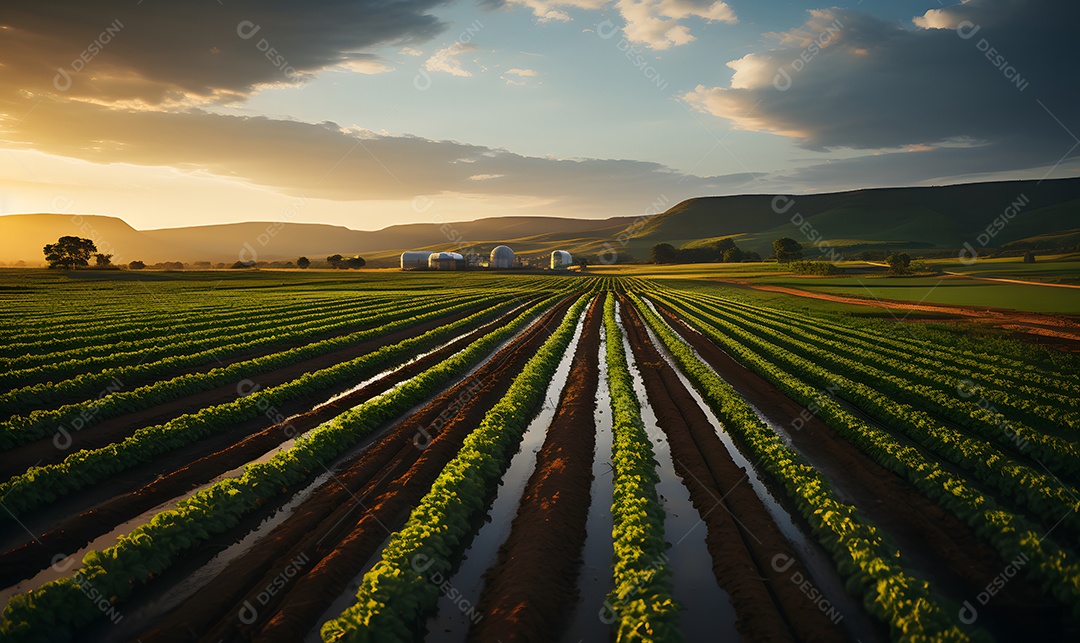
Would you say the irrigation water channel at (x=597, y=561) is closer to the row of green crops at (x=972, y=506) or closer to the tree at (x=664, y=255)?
the row of green crops at (x=972, y=506)

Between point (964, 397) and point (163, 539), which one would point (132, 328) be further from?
point (964, 397)

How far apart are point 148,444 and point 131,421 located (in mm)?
3289

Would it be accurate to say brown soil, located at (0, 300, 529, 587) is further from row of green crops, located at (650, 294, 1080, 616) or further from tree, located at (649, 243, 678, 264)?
tree, located at (649, 243, 678, 264)

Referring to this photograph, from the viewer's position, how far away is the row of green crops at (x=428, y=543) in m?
6.62

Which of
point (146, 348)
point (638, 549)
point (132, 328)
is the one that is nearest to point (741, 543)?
point (638, 549)

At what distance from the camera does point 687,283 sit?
8744cm

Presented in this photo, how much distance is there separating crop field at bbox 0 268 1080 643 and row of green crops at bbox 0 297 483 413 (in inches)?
5.9

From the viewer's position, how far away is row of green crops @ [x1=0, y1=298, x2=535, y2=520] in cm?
1045

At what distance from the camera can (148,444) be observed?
1272cm

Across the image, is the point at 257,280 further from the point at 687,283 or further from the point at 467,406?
the point at 467,406

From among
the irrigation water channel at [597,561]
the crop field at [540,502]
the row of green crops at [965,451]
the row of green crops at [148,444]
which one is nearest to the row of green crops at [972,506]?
the crop field at [540,502]

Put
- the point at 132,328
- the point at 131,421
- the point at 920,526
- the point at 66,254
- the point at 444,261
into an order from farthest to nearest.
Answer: the point at 444,261 < the point at 66,254 < the point at 132,328 < the point at 131,421 < the point at 920,526

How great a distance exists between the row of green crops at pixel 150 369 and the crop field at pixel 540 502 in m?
0.15

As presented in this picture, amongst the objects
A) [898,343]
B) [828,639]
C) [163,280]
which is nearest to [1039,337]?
[898,343]
